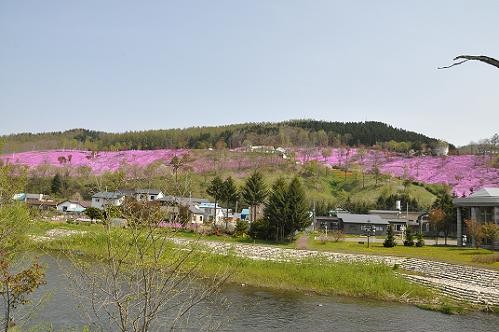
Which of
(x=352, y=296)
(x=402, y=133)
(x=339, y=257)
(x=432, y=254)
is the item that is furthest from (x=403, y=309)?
(x=402, y=133)

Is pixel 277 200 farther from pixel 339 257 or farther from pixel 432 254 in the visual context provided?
pixel 432 254

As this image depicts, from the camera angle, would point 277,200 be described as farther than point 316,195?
No

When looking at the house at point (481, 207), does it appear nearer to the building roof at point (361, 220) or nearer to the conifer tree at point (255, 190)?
the building roof at point (361, 220)

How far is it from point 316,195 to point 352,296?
60.9 metres

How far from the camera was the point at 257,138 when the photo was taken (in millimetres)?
147500

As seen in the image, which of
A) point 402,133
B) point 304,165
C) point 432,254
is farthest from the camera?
point 402,133

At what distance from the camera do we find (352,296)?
2673 cm

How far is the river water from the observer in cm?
1822

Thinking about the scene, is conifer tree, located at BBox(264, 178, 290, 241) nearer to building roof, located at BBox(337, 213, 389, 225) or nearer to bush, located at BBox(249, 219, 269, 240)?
bush, located at BBox(249, 219, 269, 240)

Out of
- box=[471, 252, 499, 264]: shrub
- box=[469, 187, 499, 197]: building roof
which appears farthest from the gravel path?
box=[469, 187, 499, 197]: building roof

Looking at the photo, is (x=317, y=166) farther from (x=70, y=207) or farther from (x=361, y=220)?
(x=70, y=207)

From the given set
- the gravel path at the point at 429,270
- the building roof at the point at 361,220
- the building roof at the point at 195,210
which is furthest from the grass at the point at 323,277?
the building roof at the point at 361,220

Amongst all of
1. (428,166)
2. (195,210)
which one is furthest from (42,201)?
(428,166)

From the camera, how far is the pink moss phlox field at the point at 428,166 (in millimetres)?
87125
